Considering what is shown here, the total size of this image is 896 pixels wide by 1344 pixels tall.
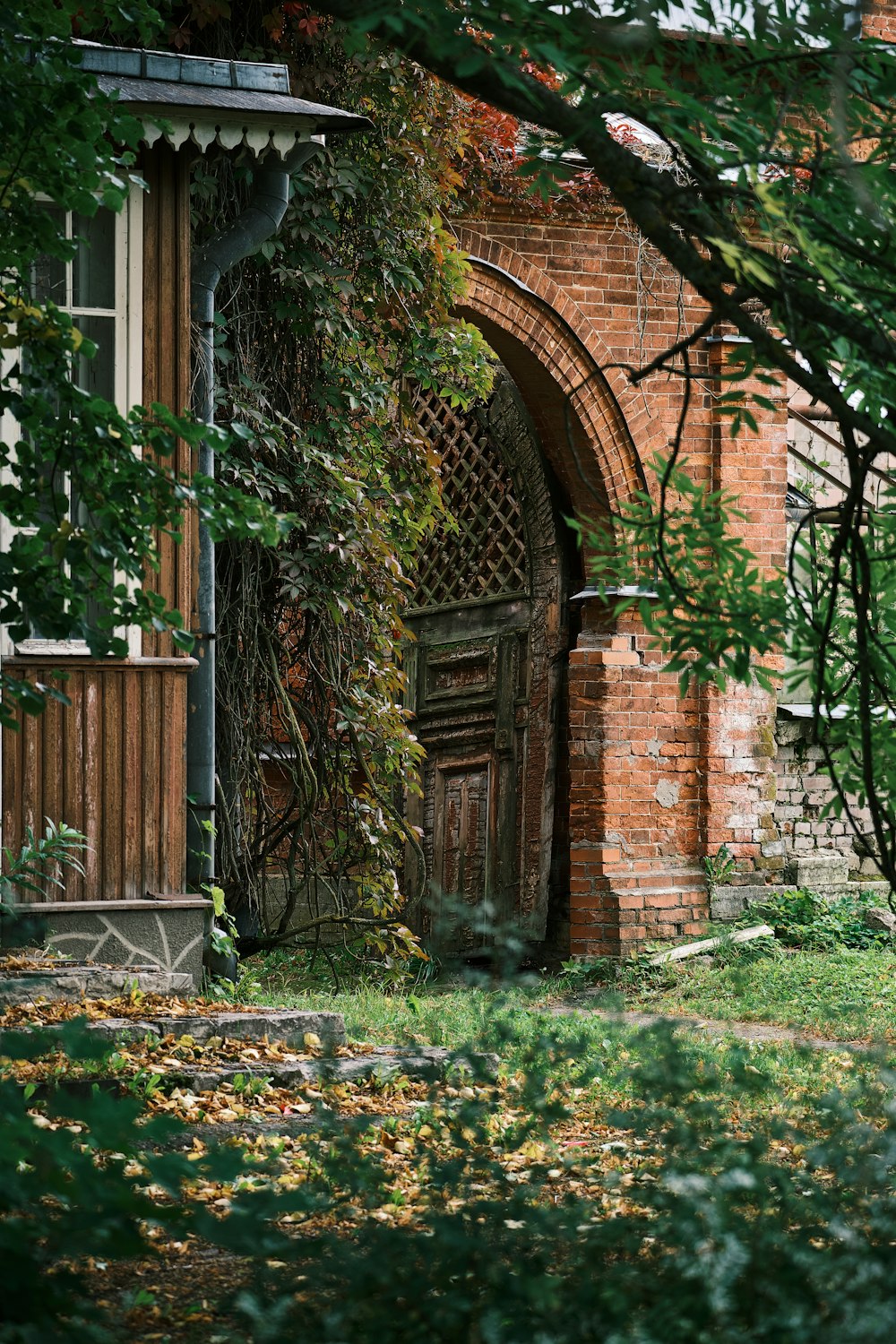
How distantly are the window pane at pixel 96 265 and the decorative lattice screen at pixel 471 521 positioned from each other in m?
4.13

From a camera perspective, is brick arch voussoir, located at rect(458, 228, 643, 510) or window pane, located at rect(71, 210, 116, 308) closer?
window pane, located at rect(71, 210, 116, 308)

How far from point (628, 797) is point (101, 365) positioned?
4.67 meters

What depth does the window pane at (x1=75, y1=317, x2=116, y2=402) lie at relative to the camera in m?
6.37

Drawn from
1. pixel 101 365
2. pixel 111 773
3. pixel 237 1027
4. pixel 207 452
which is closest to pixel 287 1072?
pixel 237 1027

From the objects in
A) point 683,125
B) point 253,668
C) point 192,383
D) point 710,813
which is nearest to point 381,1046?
point 253,668

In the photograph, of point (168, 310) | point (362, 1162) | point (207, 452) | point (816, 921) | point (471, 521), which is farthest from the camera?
point (471, 521)

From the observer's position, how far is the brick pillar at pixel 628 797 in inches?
375

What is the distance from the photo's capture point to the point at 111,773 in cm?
633

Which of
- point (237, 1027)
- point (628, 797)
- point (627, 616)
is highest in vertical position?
point (627, 616)

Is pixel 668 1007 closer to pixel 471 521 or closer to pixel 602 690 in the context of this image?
pixel 602 690

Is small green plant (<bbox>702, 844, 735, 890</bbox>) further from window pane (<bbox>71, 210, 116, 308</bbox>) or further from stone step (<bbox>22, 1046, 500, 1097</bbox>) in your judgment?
window pane (<bbox>71, 210, 116, 308</bbox>)

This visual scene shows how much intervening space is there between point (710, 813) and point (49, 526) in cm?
696

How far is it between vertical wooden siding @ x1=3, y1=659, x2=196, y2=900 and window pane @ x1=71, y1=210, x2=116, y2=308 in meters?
1.54

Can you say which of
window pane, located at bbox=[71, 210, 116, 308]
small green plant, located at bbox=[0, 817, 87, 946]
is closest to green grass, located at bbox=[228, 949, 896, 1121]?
small green plant, located at bbox=[0, 817, 87, 946]
